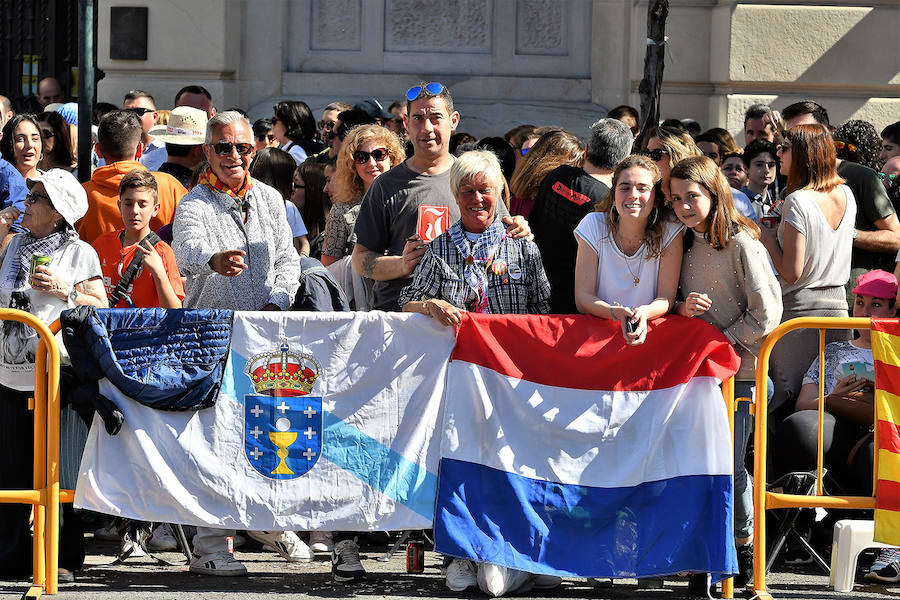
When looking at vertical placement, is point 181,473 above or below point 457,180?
below

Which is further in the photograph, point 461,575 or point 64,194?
point 64,194

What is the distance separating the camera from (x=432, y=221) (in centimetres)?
745

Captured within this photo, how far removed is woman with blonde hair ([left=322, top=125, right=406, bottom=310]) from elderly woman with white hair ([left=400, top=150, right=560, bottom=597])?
5.07ft

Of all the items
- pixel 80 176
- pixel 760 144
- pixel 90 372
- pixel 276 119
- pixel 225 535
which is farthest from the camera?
pixel 276 119

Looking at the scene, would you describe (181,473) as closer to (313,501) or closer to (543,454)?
(313,501)

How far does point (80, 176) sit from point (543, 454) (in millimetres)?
3723

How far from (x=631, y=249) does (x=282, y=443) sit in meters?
1.92

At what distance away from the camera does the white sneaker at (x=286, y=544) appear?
24.6ft

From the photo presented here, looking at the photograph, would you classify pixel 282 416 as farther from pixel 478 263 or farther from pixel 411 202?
pixel 411 202

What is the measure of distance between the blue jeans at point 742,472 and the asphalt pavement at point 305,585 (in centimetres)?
35

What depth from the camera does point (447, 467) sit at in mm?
6844

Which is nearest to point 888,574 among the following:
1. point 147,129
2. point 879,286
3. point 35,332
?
point 879,286

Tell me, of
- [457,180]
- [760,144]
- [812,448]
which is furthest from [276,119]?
[812,448]

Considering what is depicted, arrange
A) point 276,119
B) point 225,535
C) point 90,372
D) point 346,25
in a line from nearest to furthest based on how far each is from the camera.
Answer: point 90,372 < point 225,535 < point 276,119 < point 346,25
